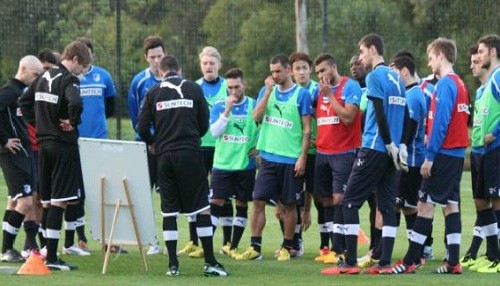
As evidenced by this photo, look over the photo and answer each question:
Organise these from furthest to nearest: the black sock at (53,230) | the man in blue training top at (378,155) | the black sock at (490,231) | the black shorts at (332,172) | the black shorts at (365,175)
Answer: the black shorts at (332,172)
the black sock at (490,231)
the black sock at (53,230)
the black shorts at (365,175)
the man in blue training top at (378,155)

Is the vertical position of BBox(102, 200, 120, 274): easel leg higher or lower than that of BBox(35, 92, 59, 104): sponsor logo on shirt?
lower

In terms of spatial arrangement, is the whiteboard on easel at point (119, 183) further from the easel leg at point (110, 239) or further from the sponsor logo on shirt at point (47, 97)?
the sponsor logo on shirt at point (47, 97)

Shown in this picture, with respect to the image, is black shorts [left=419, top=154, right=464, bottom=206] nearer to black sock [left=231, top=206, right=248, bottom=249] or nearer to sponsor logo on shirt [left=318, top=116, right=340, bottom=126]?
sponsor logo on shirt [left=318, top=116, right=340, bottom=126]

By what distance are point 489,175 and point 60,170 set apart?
178 inches

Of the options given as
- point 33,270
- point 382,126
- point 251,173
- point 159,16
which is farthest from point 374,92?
point 159,16

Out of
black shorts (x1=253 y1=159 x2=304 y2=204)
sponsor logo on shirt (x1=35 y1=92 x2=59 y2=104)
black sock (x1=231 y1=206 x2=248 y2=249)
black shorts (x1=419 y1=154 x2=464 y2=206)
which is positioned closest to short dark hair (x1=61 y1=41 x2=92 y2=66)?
sponsor logo on shirt (x1=35 y1=92 x2=59 y2=104)

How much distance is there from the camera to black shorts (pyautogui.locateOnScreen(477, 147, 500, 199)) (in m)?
12.9

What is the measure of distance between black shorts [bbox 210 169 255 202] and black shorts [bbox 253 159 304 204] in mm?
424

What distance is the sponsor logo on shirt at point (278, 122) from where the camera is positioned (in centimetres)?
1412

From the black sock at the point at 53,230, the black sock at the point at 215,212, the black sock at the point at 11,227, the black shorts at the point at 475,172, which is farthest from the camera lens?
the black sock at the point at 215,212

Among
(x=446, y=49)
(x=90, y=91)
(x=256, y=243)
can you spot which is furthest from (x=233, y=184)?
(x=446, y=49)

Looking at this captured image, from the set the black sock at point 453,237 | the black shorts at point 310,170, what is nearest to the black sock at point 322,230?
the black shorts at point 310,170

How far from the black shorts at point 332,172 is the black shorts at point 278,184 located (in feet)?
0.79

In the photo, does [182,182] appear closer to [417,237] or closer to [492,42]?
[417,237]
